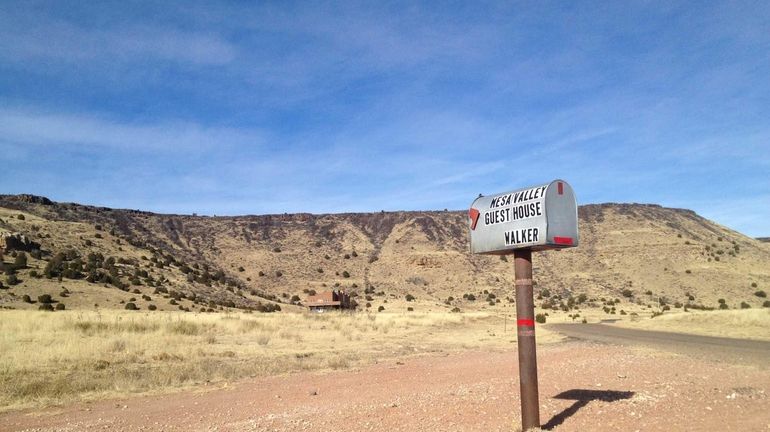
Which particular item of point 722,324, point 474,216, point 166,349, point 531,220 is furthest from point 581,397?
point 722,324

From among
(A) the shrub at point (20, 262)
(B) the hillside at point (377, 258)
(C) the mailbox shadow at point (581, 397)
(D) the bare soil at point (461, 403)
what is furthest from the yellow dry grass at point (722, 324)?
(A) the shrub at point (20, 262)

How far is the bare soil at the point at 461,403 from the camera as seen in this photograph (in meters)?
7.88

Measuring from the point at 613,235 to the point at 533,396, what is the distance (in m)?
87.4

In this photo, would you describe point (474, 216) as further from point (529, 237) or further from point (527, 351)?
point (527, 351)

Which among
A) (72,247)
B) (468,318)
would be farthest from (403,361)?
(72,247)

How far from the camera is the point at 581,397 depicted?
9438mm

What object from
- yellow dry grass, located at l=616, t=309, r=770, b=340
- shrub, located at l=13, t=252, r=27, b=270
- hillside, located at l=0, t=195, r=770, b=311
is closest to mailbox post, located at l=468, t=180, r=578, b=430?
yellow dry grass, located at l=616, t=309, r=770, b=340

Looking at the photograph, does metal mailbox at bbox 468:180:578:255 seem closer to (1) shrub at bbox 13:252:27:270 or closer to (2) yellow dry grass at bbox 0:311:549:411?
(2) yellow dry grass at bbox 0:311:549:411

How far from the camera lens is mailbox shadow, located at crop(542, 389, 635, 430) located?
26.5ft

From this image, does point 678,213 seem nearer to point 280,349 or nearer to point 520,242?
point 280,349

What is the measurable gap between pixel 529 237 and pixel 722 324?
1040 inches

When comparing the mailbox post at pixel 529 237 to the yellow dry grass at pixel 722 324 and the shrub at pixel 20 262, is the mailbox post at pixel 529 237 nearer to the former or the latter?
the yellow dry grass at pixel 722 324

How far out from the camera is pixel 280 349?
21672 mm

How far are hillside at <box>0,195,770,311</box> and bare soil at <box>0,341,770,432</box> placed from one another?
32691mm
